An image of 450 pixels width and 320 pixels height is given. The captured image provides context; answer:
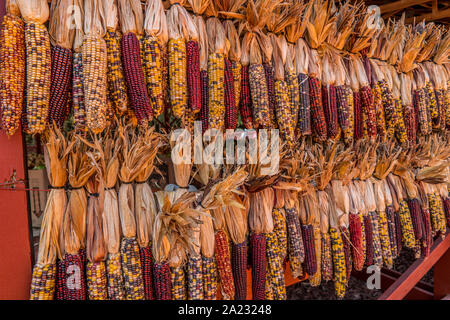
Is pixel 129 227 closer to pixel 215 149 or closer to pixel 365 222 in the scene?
pixel 215 149

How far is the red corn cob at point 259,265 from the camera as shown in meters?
2.25

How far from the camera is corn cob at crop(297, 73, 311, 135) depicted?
2426 millimetres

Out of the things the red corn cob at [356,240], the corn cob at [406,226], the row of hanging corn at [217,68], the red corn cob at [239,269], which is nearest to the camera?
the row of hanging corn at [217,68]

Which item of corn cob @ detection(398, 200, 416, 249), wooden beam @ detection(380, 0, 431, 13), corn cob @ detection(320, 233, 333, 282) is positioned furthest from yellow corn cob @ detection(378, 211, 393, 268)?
wooden beam @ detection(380, 0, 431, 13)

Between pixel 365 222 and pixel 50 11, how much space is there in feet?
10.3

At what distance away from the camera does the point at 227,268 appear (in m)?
2.12

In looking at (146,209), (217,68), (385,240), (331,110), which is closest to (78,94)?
(146,209)

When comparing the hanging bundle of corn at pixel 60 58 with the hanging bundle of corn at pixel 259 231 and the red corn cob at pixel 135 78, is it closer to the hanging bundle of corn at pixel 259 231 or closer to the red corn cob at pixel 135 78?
the red corn cob at pixel 135 78

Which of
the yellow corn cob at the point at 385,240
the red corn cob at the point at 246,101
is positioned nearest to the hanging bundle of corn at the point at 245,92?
the red corn cob at the point at 246,101

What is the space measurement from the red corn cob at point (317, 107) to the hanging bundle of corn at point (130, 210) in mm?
1487

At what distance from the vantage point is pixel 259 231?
90.2 inches

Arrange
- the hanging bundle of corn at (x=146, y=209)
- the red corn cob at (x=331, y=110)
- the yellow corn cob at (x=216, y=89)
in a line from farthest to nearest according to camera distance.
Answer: the red corn cob at (x=331, y=110), the yellow corn cob at (x=216, y=89), the hanging bundle of corn at (x=146, y=209)

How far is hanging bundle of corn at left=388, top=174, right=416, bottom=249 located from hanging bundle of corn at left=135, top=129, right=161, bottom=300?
2.72m
